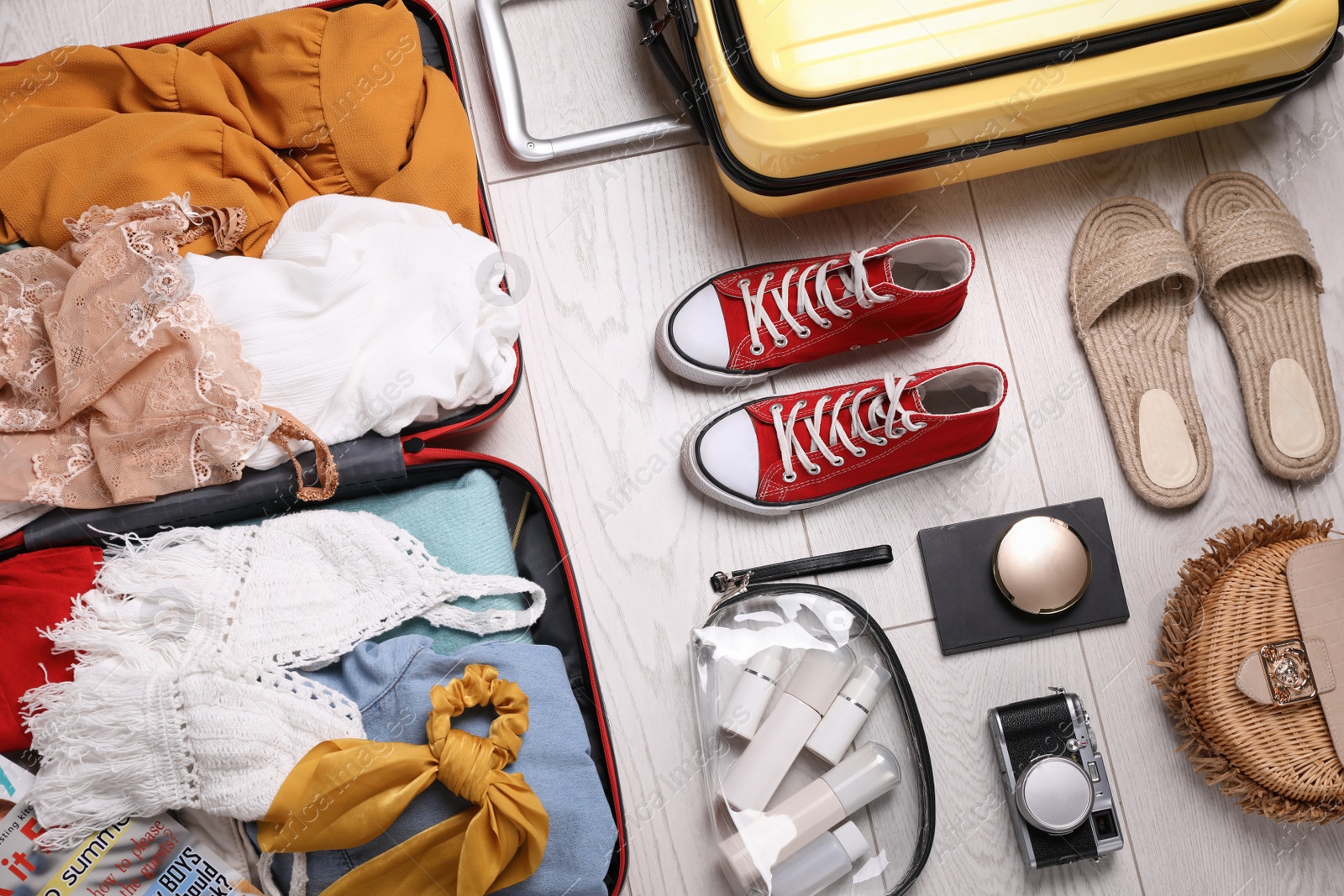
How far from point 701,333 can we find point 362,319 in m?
0.39

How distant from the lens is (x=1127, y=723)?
3.42ft

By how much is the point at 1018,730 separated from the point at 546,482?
0.62 meters

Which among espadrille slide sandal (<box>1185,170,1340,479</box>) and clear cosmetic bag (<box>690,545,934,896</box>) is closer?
clear cosmetic bag (<box>690,545,934,896</box>)

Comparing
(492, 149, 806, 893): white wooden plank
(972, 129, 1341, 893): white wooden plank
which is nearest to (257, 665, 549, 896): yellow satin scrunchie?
(492, 149, 806, 893): white wooden plank

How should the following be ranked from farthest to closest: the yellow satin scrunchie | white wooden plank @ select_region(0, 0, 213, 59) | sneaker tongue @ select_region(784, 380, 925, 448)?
white wooden plank @ select_region(0, 0, 213, 59), sneaker tongue @ select_region(784, 380, 925, 448), the yellow satin scrunchie

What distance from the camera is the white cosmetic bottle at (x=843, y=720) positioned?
946 millimetres

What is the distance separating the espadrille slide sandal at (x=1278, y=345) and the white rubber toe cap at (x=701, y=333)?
61 cm

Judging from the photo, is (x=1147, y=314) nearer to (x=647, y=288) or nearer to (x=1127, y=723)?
(x=1127, y=723)

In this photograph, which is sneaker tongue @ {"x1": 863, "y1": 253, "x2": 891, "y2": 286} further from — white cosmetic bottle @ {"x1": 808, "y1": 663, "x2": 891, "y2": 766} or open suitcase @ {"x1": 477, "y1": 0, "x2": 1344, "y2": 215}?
white cosmetic bottle @ {"x1": 808, "y1": 663, "x2": 891, "y2": 766}

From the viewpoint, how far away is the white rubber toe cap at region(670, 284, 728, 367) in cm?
104

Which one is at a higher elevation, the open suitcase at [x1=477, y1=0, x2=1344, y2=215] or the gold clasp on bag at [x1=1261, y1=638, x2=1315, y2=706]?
the open suitcase at [x1=477, y1=0, x2=1344, y2=215]

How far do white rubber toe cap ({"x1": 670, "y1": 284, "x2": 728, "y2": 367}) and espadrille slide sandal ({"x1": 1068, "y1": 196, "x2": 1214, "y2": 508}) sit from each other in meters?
0.45

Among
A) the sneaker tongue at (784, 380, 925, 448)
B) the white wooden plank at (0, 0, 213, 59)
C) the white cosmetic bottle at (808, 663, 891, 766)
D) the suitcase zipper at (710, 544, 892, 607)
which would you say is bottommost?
the white cosmetic bottle at (808, 663, 891, 766)

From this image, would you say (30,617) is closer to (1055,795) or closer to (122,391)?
(122,391)
